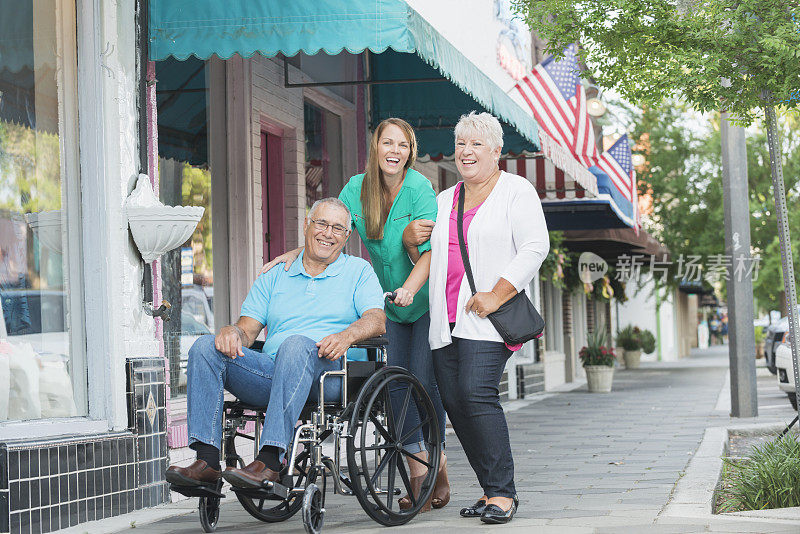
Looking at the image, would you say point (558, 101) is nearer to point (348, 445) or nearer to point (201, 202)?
point (201, 202)

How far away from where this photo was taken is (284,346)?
471 centimetres

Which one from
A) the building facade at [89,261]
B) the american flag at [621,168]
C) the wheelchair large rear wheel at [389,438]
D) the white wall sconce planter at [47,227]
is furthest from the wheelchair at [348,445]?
the american flag at [621,168]

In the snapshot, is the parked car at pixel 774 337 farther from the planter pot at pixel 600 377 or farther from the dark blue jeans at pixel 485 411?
the dark blue jeans at pixel 485 411

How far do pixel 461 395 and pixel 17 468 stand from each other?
6.83ft

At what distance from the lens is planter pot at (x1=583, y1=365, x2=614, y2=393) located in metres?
18.3

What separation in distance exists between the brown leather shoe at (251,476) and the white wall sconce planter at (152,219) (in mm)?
2023

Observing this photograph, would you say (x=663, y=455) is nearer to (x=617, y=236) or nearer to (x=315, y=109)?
(x=315, y=109)

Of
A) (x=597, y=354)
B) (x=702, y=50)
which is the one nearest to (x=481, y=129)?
(x=702, y=50)

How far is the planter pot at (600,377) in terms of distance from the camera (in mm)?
18281

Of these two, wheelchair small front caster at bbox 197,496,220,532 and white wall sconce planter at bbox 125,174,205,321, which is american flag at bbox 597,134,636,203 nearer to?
white wall sconce planter at bbox 125,174,205,321

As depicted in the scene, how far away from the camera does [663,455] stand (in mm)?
8320

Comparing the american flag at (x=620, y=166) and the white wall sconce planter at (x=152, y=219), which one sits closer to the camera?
the white wall sconce planter at (x=152, y=219)

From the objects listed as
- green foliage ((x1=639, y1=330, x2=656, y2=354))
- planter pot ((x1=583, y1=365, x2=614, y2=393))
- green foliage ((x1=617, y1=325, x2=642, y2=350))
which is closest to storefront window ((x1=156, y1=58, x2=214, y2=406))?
planter pot ((x1=583, y1=365, x2=614, y2=393))

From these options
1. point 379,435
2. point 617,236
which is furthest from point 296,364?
point 617,236
